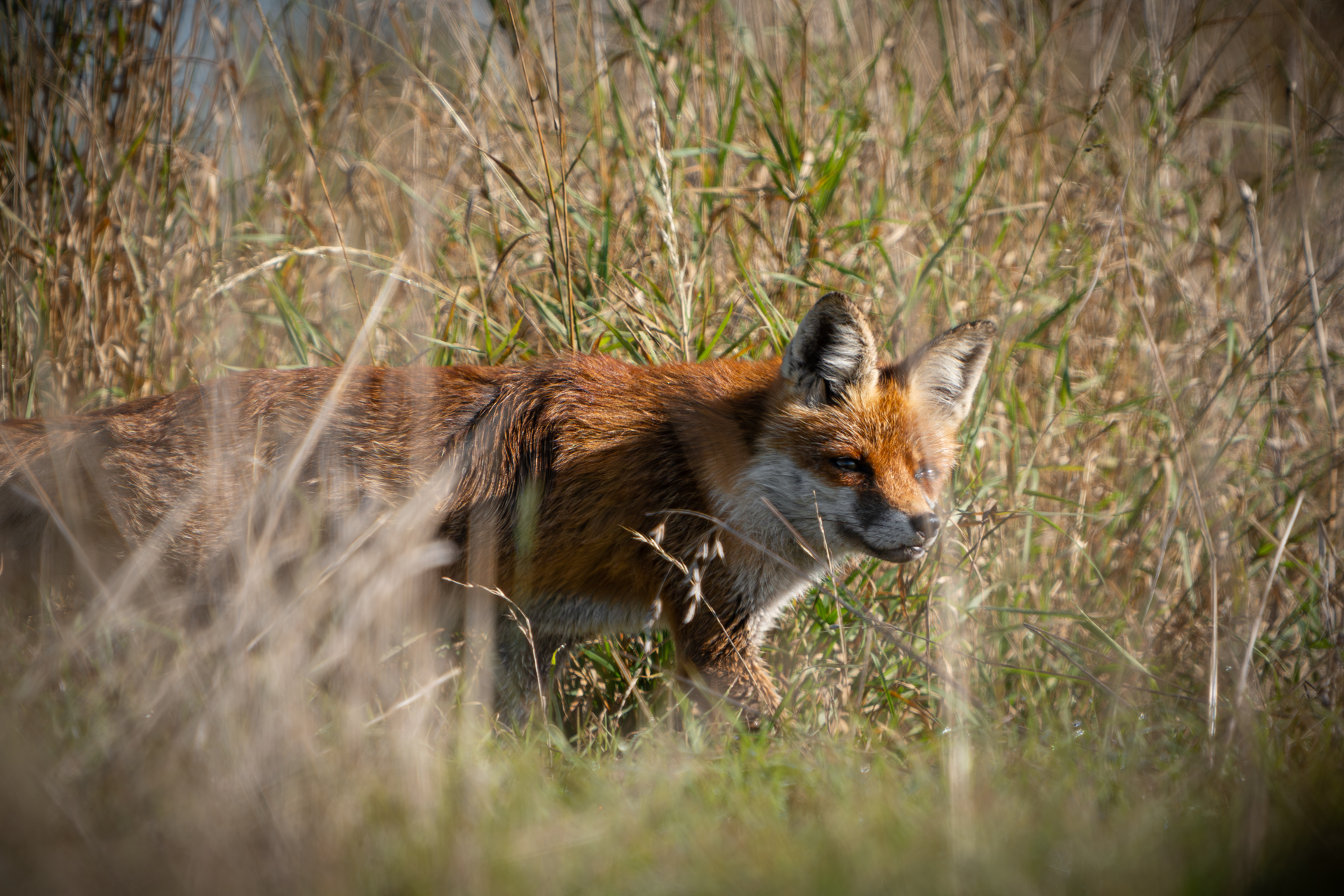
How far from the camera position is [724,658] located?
340cm

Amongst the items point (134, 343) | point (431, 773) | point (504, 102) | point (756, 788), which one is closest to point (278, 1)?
point (504, 102)

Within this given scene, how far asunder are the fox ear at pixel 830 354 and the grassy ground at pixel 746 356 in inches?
28.2

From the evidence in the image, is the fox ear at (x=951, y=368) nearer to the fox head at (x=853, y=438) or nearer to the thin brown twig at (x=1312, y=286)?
the fox head at (x=853, y=438)

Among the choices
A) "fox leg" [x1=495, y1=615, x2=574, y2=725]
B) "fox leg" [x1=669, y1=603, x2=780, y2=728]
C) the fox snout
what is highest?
the fox snout

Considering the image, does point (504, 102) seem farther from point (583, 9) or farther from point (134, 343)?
point (134, 343)

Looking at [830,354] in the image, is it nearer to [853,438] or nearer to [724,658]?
[853,438]

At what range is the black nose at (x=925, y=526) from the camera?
10.5ft

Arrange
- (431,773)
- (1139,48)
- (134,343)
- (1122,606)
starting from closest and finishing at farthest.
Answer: (431,773)
(1122,606)
(134,343)
(1139,48)

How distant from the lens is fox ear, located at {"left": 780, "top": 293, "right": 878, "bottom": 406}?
131 inches

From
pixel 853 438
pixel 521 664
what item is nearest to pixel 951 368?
pixel 853 438

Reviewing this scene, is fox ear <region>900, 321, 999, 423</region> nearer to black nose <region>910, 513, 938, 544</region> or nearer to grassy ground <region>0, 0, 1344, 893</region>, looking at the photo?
grassy ground <region>0, 0, 1344, 893</region>

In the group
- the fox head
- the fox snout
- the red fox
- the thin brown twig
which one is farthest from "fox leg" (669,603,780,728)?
the thin brown twig

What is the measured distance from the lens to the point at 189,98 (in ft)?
15.7

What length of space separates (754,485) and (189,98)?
3864mm
